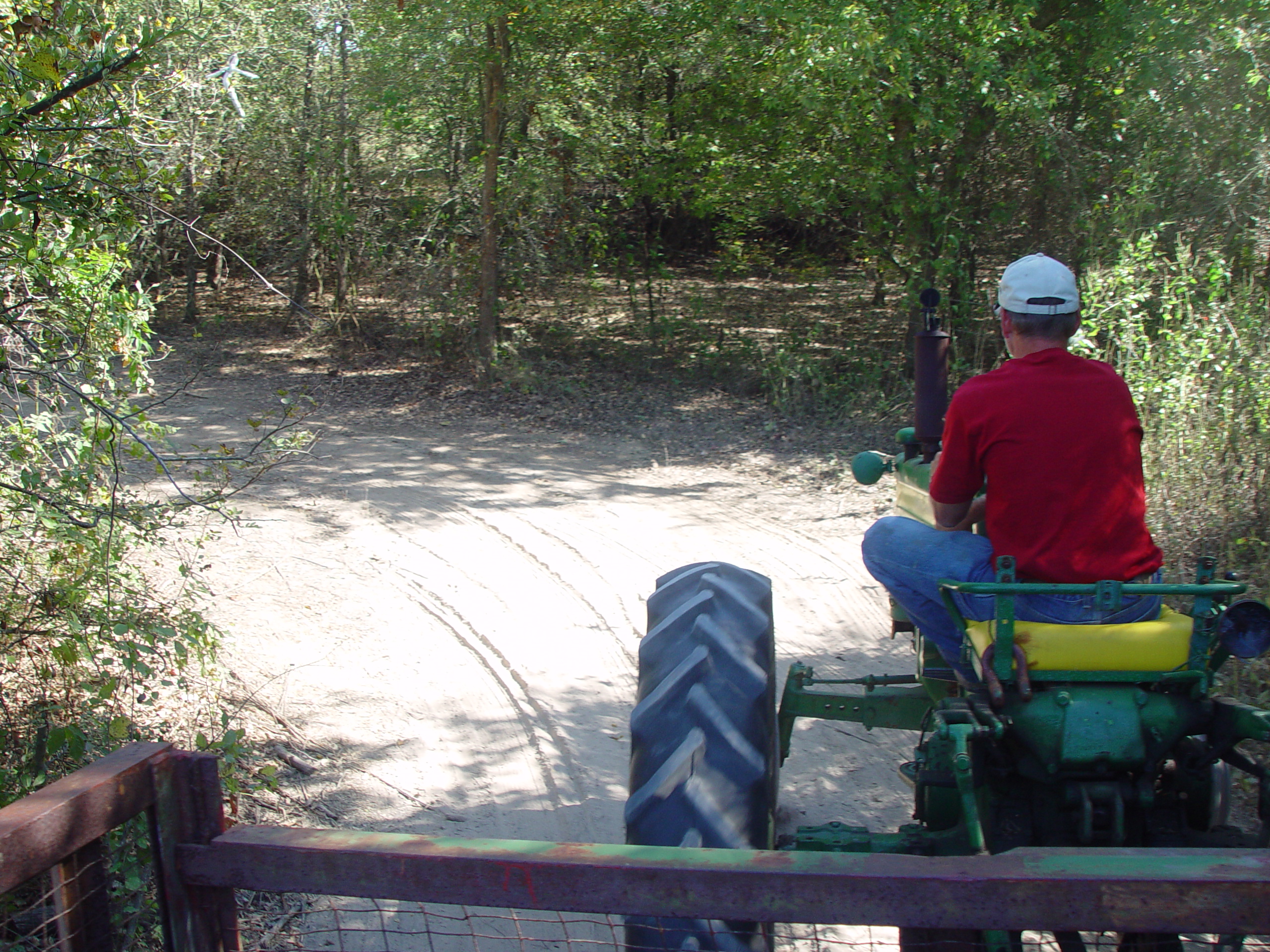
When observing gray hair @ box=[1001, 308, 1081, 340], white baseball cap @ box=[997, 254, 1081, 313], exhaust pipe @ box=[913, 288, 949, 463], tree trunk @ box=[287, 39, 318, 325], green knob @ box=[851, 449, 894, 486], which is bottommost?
green knob @ box=[851, 449, 894, 486]

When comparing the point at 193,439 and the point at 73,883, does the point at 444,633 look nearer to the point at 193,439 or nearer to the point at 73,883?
the point at 73,883

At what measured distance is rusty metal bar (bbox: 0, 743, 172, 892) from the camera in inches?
56.5

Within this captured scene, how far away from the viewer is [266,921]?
322 cm

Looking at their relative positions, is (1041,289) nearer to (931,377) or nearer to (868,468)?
(931,377)

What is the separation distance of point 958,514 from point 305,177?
12.4 meters

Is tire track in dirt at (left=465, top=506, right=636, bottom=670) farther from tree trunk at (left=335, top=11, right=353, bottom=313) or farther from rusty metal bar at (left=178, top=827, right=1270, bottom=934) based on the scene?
tree trunk at (left=335, top=11, right=353, bottom=313)

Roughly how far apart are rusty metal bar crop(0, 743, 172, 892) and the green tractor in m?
0.99

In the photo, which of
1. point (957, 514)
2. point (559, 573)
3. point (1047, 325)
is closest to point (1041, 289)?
point (1047, 325)

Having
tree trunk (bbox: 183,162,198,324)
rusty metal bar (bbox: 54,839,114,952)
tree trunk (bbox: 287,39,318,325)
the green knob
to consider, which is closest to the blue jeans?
the green knob

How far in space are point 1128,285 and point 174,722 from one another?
19.7 feet

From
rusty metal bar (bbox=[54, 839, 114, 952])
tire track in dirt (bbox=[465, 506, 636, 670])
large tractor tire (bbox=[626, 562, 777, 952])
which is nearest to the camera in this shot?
rusty metal bar (bbox=[54, 839, 114, 952])

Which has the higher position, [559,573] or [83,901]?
[83,901]

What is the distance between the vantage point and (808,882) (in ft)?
4.66

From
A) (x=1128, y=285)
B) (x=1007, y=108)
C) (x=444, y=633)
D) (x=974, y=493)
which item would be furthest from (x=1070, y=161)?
(x=974, y=493)
